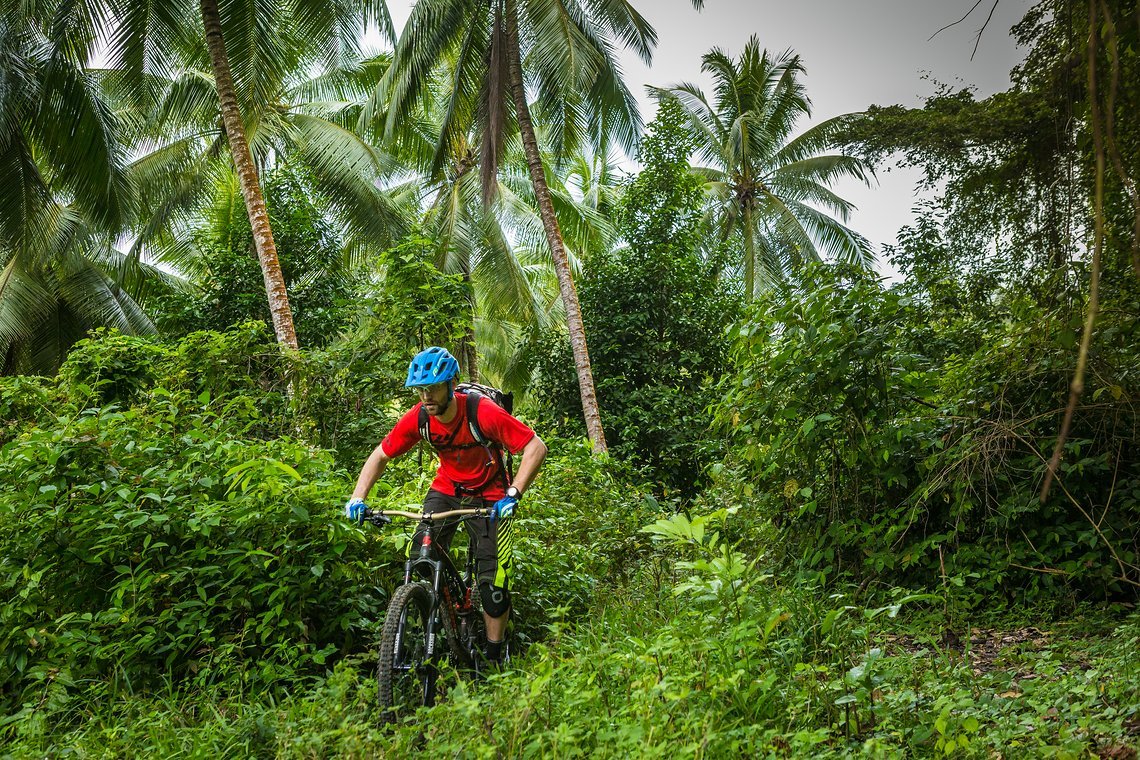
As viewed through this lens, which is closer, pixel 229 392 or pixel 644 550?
pixel 229 392

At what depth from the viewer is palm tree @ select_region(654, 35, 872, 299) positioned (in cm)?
1991

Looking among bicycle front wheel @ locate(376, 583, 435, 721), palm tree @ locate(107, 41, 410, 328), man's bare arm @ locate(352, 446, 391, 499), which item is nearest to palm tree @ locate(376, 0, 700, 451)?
palm tree @ locate(107, 41, 410, 328)

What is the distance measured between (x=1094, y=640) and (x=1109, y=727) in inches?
60.7

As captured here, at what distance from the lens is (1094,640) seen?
427cm

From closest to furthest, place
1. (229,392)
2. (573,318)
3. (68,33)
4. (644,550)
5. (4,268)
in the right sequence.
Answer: (229,392), (644,550), (68,33), (573,318), (4,268)

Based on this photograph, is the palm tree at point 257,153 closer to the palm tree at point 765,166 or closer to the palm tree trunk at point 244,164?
the palm tree trunk at point 244,164

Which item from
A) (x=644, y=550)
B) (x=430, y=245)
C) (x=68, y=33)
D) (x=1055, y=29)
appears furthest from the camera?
(x=68, y=33)

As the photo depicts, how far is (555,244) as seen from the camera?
1238 centimetres

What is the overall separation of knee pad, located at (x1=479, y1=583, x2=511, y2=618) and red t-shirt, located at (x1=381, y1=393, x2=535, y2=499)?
484 mm

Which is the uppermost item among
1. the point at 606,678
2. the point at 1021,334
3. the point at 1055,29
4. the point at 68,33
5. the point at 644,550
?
the point at 68,33

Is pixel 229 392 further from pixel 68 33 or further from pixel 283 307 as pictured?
pixel 68 33

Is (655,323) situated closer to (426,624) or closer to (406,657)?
(426,624)

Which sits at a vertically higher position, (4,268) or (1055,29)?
(4,268)

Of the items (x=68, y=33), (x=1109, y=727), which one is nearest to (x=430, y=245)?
(x=68, y=33)
